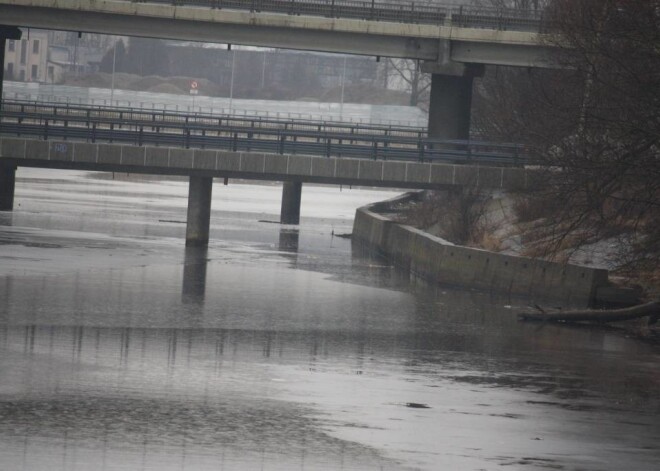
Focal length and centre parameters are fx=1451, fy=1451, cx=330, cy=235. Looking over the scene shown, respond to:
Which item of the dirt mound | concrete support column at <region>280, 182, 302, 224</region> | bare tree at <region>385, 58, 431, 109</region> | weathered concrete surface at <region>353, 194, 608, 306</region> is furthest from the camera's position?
the dirt mound

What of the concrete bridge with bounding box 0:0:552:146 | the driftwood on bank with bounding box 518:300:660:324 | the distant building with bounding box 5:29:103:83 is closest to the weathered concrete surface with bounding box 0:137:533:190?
the concrete bridge with bounding box 0:0:552:146

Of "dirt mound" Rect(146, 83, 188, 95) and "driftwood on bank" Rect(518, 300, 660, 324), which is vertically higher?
"dirt mound" Rect(146, 83, 188, 95)

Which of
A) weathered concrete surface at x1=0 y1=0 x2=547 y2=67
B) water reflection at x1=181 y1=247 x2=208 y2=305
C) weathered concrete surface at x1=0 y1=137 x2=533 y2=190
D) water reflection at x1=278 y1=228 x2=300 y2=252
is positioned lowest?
water reflection at x1=278 y1=228 x2=300 y2=252

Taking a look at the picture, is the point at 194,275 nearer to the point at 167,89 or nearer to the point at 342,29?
the point at 342,29

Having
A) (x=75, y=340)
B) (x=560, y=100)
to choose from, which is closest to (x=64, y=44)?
(x=560, y=100)

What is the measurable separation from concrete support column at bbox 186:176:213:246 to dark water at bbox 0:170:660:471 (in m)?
5.76

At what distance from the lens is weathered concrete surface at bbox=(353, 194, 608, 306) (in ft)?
118

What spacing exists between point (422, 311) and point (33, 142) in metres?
19.5

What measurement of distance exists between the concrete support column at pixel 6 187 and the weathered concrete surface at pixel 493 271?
18414 mm

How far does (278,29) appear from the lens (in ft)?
187

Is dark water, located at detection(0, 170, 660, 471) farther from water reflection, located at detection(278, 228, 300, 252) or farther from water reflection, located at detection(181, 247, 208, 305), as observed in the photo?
water reflection, located at detection(278, 228, 300, 252)

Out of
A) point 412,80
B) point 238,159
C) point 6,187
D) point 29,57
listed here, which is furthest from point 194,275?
point 29,57

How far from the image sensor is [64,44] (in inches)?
7594

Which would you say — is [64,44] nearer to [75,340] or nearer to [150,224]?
[150,224]
